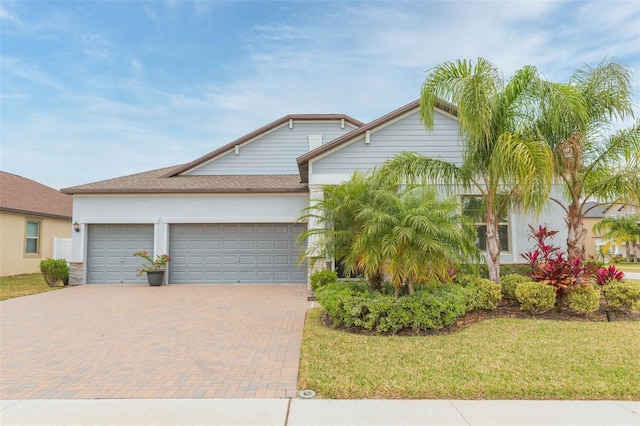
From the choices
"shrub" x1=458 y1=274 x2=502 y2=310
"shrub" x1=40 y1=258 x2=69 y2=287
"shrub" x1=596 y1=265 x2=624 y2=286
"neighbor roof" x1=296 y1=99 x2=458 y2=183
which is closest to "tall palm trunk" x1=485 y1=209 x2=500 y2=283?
"shrub" x1=458 y1=274 x2=502 y2=310

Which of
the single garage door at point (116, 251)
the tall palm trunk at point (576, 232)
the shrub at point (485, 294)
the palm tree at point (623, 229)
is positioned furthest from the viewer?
the palm tree at point (623, 229)

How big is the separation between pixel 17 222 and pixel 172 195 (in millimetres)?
8893

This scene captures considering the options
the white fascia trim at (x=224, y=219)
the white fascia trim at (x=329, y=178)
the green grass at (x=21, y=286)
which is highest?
the white fascia trim at (x=329, y=178)

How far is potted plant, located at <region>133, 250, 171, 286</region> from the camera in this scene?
12.9m

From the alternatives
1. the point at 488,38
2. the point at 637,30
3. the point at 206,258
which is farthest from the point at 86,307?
the point at 637,30

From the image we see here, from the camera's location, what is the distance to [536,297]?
300 inches

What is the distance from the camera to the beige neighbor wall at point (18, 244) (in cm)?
1595

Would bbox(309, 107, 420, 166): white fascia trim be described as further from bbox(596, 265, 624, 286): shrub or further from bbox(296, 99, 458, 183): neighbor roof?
A: bbox(596, 265, 624, 286): shrub

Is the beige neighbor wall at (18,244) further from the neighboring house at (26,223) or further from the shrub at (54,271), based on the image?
the shrub at (54,271)

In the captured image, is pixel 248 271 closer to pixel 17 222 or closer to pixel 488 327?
pixel 488 327

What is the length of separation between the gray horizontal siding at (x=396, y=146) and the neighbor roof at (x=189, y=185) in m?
2.35

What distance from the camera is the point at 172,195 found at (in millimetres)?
13703

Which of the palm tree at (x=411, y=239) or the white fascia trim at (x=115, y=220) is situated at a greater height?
the white fascia trim at (x=115, y=220)

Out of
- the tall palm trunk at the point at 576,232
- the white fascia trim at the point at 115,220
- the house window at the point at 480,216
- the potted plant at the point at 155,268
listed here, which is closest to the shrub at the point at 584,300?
the tall palm trunk at the point at 576,232
